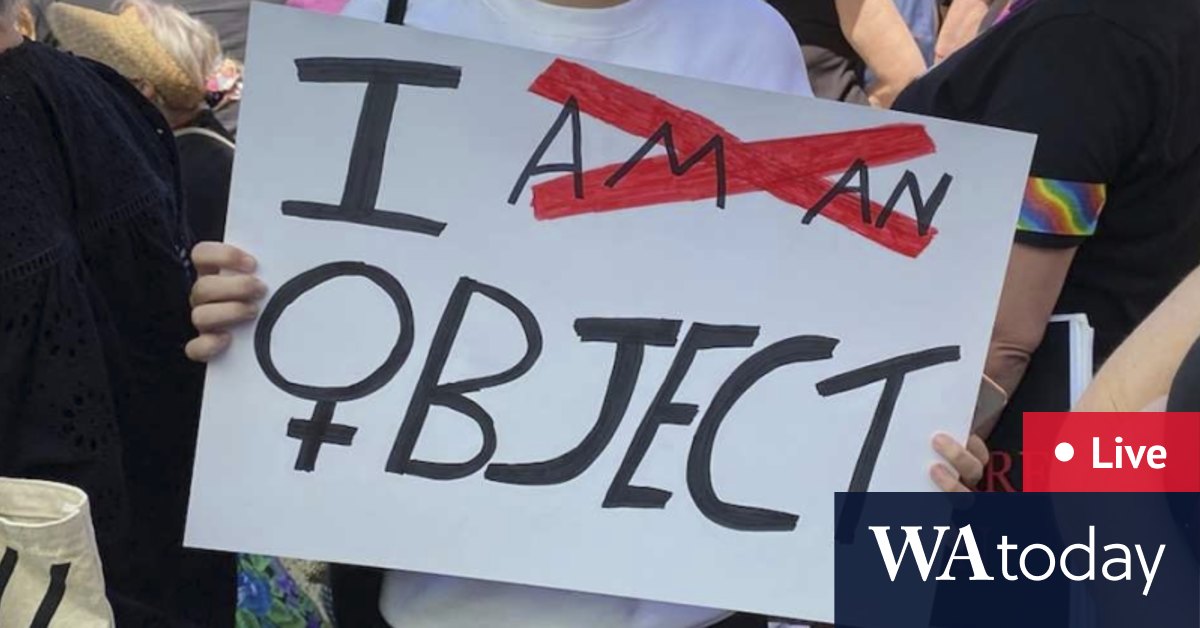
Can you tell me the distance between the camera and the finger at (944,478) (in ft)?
4.29

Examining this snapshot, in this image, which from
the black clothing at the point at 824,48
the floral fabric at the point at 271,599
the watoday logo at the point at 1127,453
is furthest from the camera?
the black clothing at the point at 824,48

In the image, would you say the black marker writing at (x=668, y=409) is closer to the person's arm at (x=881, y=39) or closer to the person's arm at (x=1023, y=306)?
the person's arm at (x=1023, y=306)

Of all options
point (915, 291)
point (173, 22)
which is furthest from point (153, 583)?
point (173, 22)

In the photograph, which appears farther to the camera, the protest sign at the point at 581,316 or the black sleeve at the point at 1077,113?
the black sleeve at the point at 1077,113

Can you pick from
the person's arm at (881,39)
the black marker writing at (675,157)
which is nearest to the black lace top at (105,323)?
the black marker writing at (675,157)

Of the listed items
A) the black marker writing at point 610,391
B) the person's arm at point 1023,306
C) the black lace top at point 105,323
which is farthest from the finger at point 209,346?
the person's arm at point 1023,306

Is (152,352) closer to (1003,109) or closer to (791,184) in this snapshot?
(791,184)

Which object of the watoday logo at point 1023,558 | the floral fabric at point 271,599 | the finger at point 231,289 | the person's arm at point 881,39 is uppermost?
the person's arm at point 881,39

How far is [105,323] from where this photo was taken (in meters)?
1.36

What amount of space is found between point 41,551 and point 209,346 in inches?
9.1

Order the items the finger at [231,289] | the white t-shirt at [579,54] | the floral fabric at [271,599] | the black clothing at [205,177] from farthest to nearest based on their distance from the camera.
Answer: the black clothing at [205,177] → the floral fabric at [271,599] → the white t-shirt at [579,54] → the finger at [231,289]

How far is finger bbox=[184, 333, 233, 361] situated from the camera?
4.05ft

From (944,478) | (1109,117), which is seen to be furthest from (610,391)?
(1109,117)

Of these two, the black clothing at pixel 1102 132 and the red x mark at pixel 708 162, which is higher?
the black clothing at pixel 1102 132
